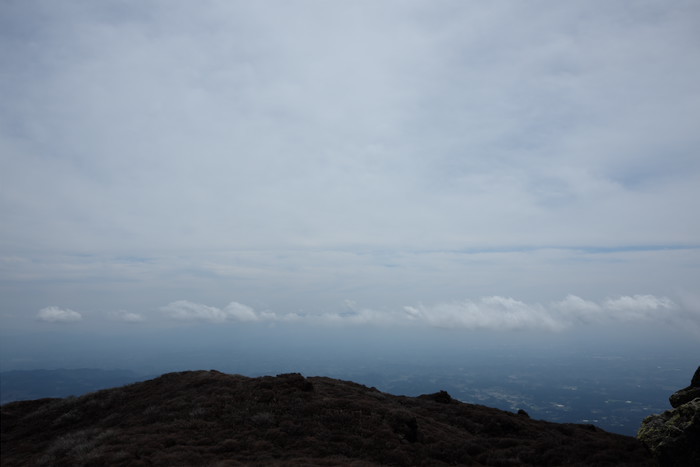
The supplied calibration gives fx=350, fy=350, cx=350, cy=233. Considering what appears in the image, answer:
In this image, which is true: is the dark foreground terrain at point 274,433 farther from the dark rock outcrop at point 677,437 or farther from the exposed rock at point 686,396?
the exposed rock at point 686,396

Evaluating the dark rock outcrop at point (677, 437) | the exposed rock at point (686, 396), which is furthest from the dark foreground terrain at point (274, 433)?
the exposed rock at point (686, 396)

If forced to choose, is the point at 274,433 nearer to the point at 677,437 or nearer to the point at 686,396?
the point at 677,437

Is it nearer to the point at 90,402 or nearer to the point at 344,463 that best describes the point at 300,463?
the point at 344,463

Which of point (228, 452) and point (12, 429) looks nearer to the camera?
point (228, 452)

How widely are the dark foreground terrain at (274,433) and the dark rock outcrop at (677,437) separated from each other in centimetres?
189

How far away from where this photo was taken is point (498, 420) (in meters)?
29.1

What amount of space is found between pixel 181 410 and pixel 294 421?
9381 millimetres

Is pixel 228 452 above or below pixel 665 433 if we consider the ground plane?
below

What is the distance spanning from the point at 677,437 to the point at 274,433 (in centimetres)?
2100

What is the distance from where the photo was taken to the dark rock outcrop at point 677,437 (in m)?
16.2

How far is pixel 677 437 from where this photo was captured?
→ 1678 cm

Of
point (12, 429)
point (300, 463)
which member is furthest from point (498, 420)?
point (12, 429)

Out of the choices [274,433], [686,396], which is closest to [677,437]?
[686,396]

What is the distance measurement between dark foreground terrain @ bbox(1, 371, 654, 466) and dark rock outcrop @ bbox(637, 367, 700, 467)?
1893mm
